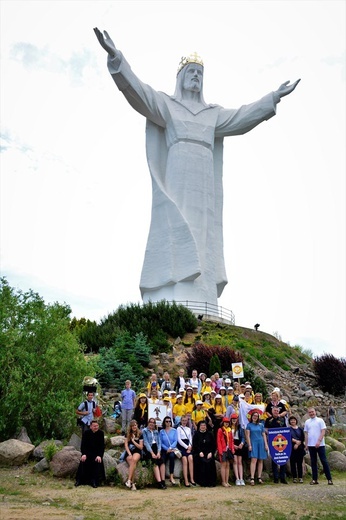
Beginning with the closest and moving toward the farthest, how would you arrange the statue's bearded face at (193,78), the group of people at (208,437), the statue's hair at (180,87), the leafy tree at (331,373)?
the group of people at (208,437) < the leafy tree at (331,373) < the statue's bearded face at (193,78) < the statue's hair at (180,87)

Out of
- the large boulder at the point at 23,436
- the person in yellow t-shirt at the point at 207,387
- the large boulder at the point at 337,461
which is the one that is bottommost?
the large boulder at the point at 337,461

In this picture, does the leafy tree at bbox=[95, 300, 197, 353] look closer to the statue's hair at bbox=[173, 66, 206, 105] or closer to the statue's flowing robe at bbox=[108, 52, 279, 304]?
the statue's flowing robe at bbox=[108, 52, 279, 304]

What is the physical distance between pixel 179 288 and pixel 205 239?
2.51 m

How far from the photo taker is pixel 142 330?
21031mm

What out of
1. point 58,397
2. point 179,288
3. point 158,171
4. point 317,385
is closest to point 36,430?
point 58,397

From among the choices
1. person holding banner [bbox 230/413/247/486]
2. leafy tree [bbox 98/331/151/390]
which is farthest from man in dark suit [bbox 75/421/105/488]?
leafy tree [bbox 98/331/151/390]

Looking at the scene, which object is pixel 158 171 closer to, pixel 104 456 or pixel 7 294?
pixel 7 294

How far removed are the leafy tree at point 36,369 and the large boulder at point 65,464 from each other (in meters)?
1.81

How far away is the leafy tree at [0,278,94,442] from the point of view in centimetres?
1132

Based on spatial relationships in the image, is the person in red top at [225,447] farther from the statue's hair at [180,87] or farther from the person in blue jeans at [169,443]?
the statue's hair at [180,87]

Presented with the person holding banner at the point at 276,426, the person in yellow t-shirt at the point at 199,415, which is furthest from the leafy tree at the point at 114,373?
the person holding banner at the point at 276,426

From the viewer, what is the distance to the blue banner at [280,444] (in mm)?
10039

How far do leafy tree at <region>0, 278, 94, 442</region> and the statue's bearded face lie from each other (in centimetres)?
1725

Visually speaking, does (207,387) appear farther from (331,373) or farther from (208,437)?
(331,373)
